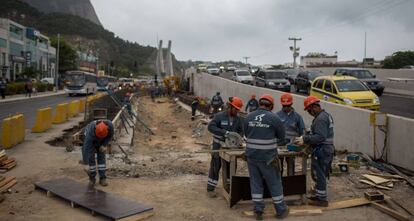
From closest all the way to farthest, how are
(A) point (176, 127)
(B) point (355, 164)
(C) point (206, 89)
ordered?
1. (B) point (355, 164)
2. (A) point (176, 127)
3. (C) point (206, 89)

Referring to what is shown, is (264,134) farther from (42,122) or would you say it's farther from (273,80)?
(273,80)

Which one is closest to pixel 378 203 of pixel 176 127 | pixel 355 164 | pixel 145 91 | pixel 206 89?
pixel 355 164

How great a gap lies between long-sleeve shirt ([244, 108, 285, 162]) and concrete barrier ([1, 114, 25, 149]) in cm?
919

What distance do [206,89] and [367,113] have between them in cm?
2998

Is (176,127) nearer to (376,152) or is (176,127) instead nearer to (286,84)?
(286,84)

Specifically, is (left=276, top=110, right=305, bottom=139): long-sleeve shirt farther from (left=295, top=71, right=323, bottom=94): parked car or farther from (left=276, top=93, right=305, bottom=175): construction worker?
(left=295, top=71, right=323, bottom=94): parked car

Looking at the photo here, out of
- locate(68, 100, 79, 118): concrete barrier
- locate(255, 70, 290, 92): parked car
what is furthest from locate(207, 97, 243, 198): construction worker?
locate(255, 70, 290, 92): parked car

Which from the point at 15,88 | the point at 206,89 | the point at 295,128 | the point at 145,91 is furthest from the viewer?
the point at 145,91

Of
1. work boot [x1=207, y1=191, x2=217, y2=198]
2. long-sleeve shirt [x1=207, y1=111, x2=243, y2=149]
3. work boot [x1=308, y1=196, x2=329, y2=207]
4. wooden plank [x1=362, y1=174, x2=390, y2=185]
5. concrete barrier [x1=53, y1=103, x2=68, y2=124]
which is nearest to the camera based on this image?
work boot [x1=308, y1=196, x2=329, y2=207]

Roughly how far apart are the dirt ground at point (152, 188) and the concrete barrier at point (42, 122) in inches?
116

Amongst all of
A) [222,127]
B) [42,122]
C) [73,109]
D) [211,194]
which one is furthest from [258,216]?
[73,109]

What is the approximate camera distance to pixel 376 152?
11750mm

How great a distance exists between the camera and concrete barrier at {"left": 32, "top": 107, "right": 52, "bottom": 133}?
17.7 meters

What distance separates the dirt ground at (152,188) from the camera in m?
7.68
